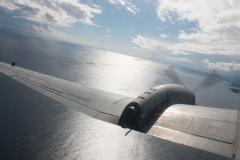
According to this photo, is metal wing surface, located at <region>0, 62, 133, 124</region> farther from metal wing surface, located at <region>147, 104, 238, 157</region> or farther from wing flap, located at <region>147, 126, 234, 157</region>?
metal wing surface, located at <region>147, 104, 238, 157</region>

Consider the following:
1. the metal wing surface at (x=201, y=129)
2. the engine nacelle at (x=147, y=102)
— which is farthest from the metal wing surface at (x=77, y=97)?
the metal wing surface at (x=201, y=129)

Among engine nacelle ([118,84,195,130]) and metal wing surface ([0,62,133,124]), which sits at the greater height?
engine nacelle ([118,84,195,130])

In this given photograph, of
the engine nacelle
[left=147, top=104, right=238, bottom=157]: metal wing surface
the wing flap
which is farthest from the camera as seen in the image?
the engine nacelle

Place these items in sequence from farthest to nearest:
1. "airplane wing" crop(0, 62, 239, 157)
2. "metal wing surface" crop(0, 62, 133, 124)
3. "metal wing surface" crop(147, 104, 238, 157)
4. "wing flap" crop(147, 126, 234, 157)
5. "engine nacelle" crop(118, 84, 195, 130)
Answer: "metal wing surface" crop(0, 62, 133, 124), "engine nacelle" crop(118, 84, 195, 130), "airplane wing" crop(0, 62, 239, 157), "metal wing surface" crop(147, 104, 238, 157), "wing flap" crop(147, 126, 234, 157)

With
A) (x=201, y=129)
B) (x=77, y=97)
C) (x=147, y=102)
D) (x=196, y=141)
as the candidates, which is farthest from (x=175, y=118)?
(x=77, y=97)

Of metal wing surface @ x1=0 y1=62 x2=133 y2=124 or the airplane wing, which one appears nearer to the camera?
the airplane wing

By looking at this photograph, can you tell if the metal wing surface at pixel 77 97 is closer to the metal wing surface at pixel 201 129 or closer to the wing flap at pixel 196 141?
the wing flap at pixel 196 141

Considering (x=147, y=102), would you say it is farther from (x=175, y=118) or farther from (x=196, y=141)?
(x=196, y=141)

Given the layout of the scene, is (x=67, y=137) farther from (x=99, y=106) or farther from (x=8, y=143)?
(x=99, y=106)

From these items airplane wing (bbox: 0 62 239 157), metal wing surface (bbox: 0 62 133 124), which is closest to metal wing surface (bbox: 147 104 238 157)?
airplane wing (bbox: 0 62 239 157)

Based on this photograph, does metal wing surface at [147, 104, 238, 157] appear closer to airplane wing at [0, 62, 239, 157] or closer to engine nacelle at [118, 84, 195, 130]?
airplane wing at [0, 62, 239, 157]
